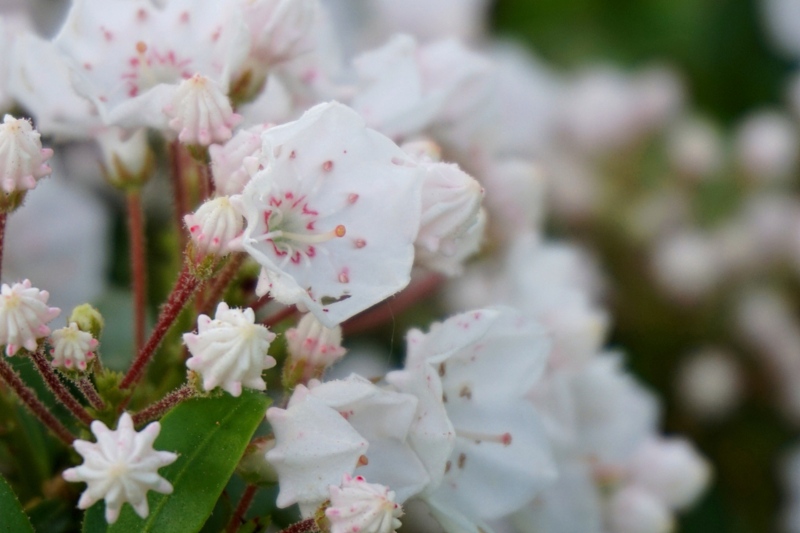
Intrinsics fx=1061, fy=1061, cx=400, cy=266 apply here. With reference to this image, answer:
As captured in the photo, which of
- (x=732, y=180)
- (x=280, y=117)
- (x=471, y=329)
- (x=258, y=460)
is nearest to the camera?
(x=258, y=460)

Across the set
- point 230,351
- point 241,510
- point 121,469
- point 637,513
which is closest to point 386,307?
point 637,513

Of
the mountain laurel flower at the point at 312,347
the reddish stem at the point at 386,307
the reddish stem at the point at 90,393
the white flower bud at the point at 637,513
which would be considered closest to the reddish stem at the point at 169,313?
the reddish stem at the point at 90,393

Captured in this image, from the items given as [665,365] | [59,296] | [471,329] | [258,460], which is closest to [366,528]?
[258,460]

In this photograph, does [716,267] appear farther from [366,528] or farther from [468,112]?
[366,528]

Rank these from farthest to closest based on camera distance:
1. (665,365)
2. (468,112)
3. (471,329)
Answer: (665,365) → (468,112) → (471,329)

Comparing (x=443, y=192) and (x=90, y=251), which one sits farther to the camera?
(x=90, y=251)

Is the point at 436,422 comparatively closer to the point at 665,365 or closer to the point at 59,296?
the point at 59,296

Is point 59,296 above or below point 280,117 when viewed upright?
below

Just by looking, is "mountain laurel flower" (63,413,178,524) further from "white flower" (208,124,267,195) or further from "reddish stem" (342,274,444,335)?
"reddish stem" (342,274,444,335)

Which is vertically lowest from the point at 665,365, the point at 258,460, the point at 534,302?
the point at 665,365
